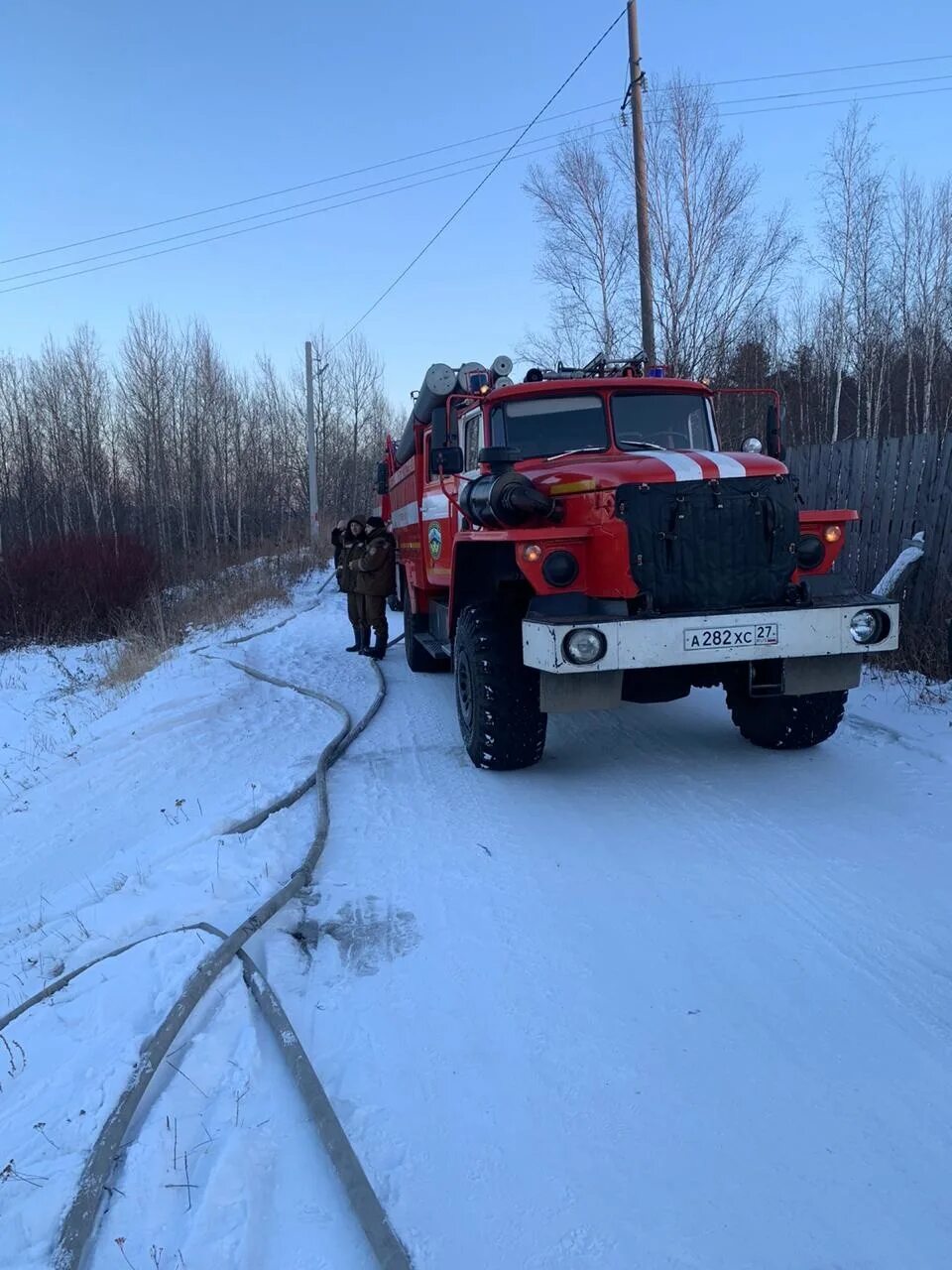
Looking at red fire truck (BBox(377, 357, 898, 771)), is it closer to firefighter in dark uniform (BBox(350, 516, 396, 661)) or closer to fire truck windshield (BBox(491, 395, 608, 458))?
fire truck windshield (BBox(491, 395, 608, 458))

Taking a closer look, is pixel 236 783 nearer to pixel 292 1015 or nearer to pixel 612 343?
pixel 292 1015

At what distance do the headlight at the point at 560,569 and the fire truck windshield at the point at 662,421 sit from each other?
1.43 metres

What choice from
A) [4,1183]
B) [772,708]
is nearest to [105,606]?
[772,708]

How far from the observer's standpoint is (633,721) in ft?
22.7

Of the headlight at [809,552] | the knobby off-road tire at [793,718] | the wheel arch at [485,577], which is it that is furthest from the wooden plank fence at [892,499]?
the wheel arch at [485,577]

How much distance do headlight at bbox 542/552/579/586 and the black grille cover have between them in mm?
343

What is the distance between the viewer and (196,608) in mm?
19062

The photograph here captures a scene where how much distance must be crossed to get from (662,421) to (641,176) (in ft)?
29.4

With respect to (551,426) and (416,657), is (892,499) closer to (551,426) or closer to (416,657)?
(551,426)

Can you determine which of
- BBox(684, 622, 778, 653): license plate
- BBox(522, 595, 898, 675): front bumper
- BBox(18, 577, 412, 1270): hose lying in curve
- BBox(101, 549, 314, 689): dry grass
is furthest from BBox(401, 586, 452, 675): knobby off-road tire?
BBox(18, 577, 412, 1270): hose lying in curve

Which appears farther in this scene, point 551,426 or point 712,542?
point 551,426

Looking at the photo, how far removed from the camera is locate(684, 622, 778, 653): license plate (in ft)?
15.8

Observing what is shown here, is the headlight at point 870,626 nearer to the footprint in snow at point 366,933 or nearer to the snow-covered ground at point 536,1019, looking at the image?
the snow-covered ground at point 536,1019

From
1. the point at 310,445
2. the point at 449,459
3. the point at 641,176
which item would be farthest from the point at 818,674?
the point at 310,445
